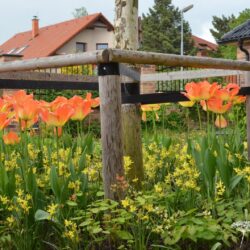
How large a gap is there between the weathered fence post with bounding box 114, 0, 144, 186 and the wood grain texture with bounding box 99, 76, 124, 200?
683 millimetres

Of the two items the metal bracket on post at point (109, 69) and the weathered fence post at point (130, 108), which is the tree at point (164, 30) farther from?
the metal bracket on post at point (109, 69)

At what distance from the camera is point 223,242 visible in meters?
2.44

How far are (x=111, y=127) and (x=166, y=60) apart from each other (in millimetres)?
503

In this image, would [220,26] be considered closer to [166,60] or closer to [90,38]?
[90,38]

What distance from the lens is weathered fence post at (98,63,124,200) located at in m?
2.48

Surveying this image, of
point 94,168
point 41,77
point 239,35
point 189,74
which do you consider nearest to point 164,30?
point 239,35

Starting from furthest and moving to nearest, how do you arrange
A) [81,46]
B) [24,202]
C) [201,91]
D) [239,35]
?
[81,46] → [239,35] → [201,91] → [24,202]

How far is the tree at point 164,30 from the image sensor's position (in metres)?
47.9

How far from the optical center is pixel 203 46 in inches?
2258

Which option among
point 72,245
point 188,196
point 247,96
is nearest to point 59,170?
point 72,245

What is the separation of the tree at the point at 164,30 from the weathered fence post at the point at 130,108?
1687 inches

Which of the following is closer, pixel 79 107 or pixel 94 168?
pixel 79 107

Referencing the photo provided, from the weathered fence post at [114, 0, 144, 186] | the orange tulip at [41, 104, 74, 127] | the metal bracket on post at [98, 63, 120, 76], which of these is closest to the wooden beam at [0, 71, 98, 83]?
the weathered fence post at [114, 0, 144, 186]

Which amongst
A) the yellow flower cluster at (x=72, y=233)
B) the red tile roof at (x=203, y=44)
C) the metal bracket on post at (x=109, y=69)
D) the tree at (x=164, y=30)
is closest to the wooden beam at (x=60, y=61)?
the metal bracket on post at (x=109, y=69)
